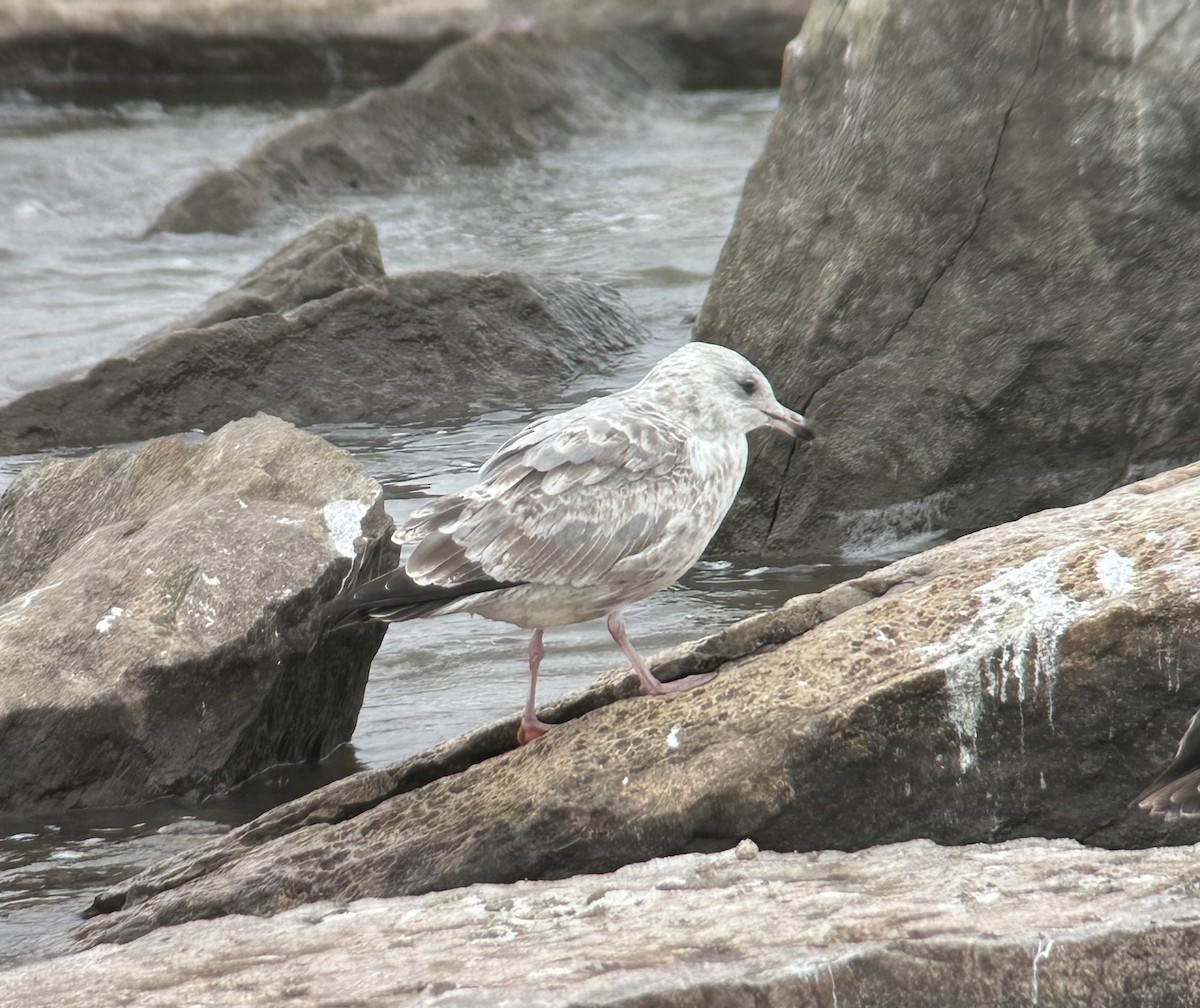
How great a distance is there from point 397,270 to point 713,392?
329 inches

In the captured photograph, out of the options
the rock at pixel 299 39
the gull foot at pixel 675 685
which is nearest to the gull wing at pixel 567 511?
the gull foot at pixel 675 685

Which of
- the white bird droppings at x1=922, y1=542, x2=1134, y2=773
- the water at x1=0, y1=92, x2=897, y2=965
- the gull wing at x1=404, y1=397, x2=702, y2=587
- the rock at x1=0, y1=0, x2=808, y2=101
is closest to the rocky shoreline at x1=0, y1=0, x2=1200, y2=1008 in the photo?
the white bird droppings at x1=922, y1=542, x2=1134, y2=773

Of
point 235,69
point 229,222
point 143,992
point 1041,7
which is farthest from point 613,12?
point 143,992

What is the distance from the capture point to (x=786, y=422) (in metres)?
4.84

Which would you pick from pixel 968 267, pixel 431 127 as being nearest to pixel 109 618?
pixel 968 267

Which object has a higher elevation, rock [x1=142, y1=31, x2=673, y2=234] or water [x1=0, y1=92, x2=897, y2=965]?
rock [x1=142, y1=31, x2=673, y2=234]

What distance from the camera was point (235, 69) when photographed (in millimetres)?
21188

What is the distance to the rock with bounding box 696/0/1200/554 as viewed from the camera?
21.0 feet

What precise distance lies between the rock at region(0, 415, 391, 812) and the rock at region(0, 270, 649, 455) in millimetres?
3543

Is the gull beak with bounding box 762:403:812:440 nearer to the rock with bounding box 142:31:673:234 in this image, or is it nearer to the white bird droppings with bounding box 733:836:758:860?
the white bird droppings with bounding box 733:836:758:860

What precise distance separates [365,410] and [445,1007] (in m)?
6.63

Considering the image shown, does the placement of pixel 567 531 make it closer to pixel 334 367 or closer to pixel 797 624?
pixel 797 624

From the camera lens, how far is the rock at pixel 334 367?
9047 millimetres

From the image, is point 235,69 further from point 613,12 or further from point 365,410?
point 365,410
